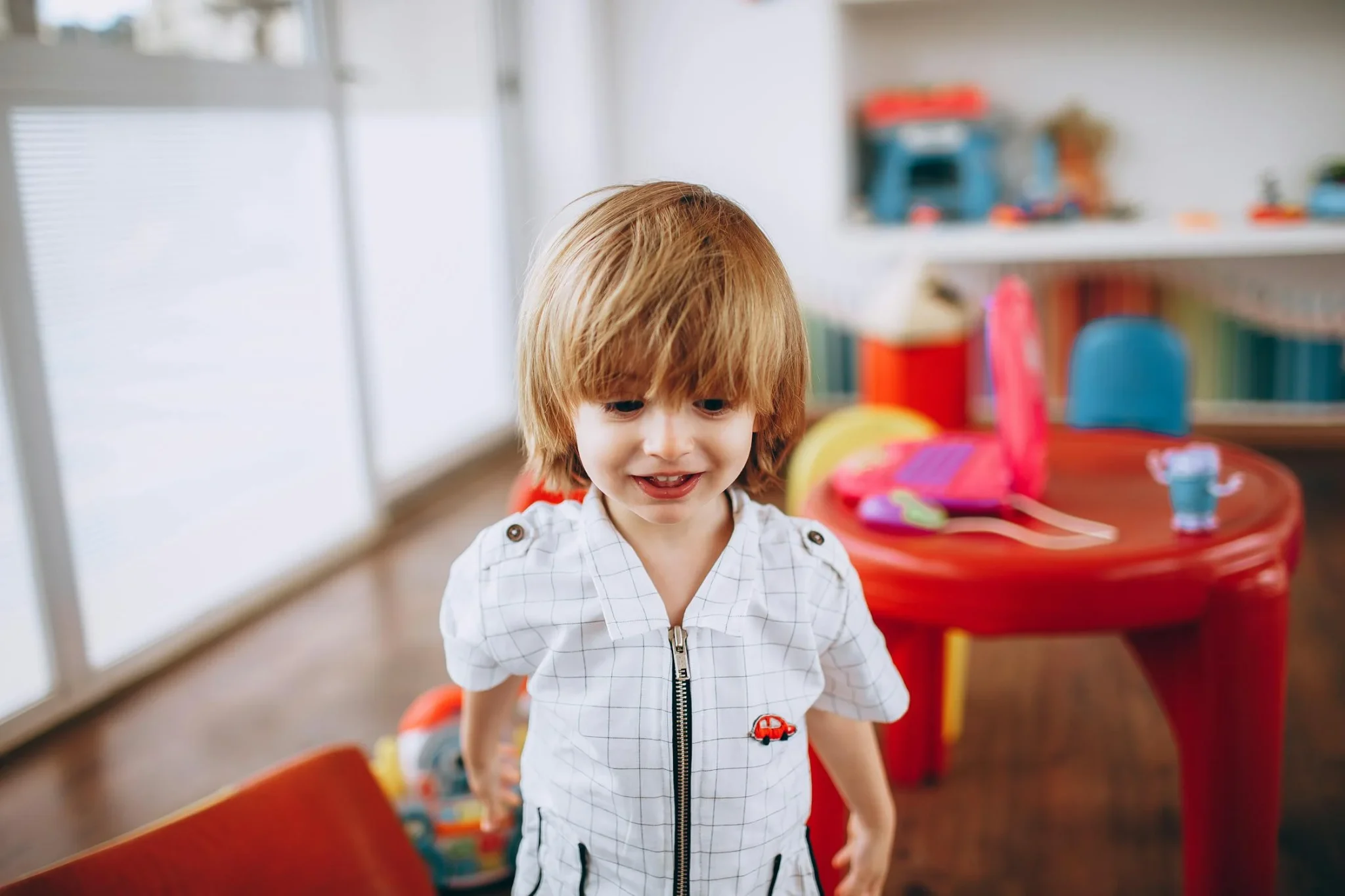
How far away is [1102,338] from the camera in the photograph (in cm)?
191

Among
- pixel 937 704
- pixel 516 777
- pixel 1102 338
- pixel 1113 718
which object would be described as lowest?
pixel 1113 718

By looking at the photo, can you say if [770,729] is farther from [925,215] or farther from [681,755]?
[925,215]

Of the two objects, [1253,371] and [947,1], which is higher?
[947,1]

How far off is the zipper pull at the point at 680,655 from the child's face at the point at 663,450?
0.25 ft

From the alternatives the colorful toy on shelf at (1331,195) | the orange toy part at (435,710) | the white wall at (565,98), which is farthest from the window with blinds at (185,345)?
the colorful toy on shelf at (1331,195)

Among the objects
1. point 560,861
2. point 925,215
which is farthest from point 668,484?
point 925,215

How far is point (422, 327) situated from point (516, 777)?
2293 mm

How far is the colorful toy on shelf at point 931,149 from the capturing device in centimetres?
317

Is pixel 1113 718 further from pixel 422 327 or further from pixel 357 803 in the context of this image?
pixel 422 327

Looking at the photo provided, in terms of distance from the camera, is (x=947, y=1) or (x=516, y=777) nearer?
(x=516, y=777)

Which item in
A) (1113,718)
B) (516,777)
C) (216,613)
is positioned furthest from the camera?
(216,613)

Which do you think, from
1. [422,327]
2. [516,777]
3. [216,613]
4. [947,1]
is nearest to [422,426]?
[422,327]

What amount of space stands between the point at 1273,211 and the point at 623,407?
2823mm

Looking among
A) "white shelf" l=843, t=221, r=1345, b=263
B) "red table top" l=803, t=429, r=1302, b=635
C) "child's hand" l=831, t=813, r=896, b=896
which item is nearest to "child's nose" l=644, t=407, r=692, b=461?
"child's hand" l=831, t=813, r=896, b=896
